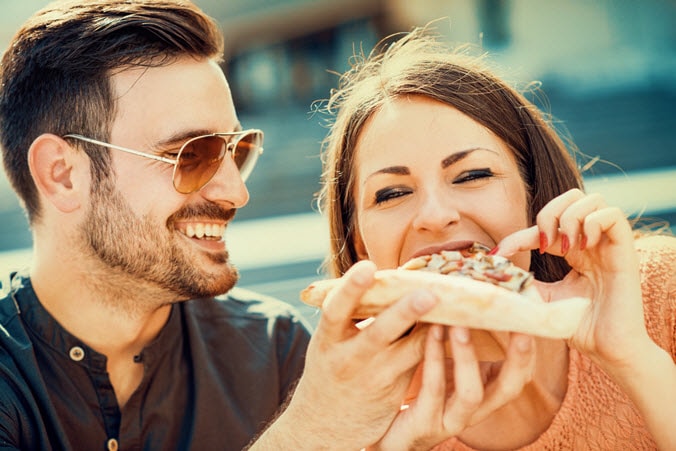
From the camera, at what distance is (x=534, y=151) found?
8.64ft

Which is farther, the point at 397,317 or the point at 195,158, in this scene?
the point at 195,158

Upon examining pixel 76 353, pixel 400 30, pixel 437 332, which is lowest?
pixel 76 353

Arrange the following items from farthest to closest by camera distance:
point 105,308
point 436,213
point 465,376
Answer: point 105,308
point 436,213
point 465,376

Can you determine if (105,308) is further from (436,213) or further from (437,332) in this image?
(437,332)

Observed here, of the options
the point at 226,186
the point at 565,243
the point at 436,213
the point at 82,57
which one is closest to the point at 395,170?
the point at 436,213

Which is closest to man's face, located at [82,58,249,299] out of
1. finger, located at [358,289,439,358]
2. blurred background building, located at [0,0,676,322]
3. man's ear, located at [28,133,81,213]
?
man's ear, located at [28,133,81,213]

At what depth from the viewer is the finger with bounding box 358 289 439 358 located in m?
1.69

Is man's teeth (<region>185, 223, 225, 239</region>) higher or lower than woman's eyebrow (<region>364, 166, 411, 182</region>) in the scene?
lower

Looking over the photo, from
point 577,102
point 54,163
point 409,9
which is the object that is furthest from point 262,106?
point 54,163

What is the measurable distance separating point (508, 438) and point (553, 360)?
0.31 m

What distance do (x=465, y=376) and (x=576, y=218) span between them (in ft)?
1.74

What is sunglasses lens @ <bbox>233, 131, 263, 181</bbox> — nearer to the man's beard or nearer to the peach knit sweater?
the man's beard

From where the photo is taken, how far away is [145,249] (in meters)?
2.90

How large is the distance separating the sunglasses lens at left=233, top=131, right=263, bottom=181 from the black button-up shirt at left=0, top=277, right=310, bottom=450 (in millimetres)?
656
